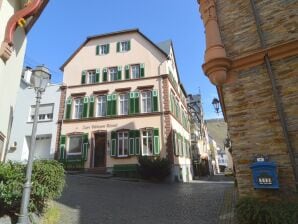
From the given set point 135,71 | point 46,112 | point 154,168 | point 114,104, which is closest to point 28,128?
point 46,112

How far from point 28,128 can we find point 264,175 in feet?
70.6

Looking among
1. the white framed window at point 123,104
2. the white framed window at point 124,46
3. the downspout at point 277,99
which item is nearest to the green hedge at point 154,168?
the white framed window at point 123,104

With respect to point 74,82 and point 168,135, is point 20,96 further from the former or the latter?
point 168,135

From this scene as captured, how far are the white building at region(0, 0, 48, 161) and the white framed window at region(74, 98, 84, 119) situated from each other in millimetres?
13308

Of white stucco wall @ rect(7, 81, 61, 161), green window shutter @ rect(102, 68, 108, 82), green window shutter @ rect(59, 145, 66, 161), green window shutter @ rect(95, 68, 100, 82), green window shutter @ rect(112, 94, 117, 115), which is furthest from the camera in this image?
green window shutter @ rect(95, 68, 100, 82)

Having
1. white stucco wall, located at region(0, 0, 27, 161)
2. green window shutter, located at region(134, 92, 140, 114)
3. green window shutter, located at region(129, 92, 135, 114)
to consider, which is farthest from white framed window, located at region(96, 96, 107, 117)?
white stucco wall, located at region(0, 0, 27, 161)

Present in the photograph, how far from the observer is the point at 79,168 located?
775 inches

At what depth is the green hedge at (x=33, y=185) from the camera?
5.65m

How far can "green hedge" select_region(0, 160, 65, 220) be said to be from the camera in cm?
565

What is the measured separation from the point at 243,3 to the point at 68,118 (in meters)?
17.9

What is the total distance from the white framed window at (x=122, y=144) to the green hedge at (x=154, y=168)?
7.81 ft

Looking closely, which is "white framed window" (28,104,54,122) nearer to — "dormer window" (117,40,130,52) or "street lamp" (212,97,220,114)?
"dormer window" (117,40,130,52)

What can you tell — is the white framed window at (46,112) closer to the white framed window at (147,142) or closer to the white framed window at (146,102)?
the white framed window at (146,102)

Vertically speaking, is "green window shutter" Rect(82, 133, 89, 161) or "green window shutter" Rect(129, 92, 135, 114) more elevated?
"green window shutter" Rect(129, 92, 135, 114)
